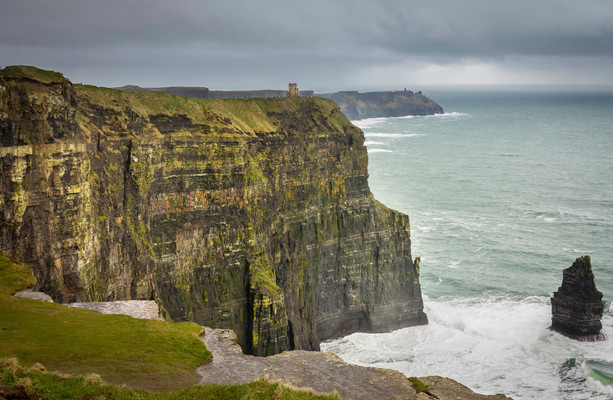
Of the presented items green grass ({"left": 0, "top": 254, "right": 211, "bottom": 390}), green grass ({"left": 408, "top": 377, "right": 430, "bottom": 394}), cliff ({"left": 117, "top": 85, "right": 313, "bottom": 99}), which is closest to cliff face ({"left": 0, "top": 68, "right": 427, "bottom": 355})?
green grass ({"left": 0, "top": 254, "right": 211, "bottom": 390})

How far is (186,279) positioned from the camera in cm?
5072

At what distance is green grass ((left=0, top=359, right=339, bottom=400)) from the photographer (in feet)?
72.7

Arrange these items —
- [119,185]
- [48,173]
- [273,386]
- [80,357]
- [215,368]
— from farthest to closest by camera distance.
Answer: [119,185], [48,173], [215,368], [80,357], [273,386]

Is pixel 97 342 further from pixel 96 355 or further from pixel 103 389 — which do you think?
pixel 103 389

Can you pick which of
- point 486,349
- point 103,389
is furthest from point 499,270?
point 103,389

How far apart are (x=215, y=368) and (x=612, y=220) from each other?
103 metres

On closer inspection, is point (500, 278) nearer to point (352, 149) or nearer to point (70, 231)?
point (352, 149)

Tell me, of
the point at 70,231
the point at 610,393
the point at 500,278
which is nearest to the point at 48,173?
the point at 70,231

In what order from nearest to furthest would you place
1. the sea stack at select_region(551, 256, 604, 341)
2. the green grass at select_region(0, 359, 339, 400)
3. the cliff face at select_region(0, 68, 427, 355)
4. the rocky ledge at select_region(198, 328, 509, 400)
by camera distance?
the green grass at select_region(0, 359, 339, 400)
the rocky ledge at select_region(198, 328, 509, 400)
the cliff face at select_region(0, 68, 427, 355)
the sea stack at select_region(551, 256, 604, 341)

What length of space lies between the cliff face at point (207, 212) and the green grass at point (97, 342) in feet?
19.1

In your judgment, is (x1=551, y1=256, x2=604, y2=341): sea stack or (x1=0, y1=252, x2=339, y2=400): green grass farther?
(x1=551, y1=256, x2=604, y2=341): sea stack

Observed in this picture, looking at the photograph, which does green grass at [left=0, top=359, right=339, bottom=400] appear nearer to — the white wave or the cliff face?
the cliff face

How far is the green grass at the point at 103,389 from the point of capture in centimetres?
2216

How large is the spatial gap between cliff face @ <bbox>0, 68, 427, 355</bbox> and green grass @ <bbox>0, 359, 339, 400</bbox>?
1603cm
